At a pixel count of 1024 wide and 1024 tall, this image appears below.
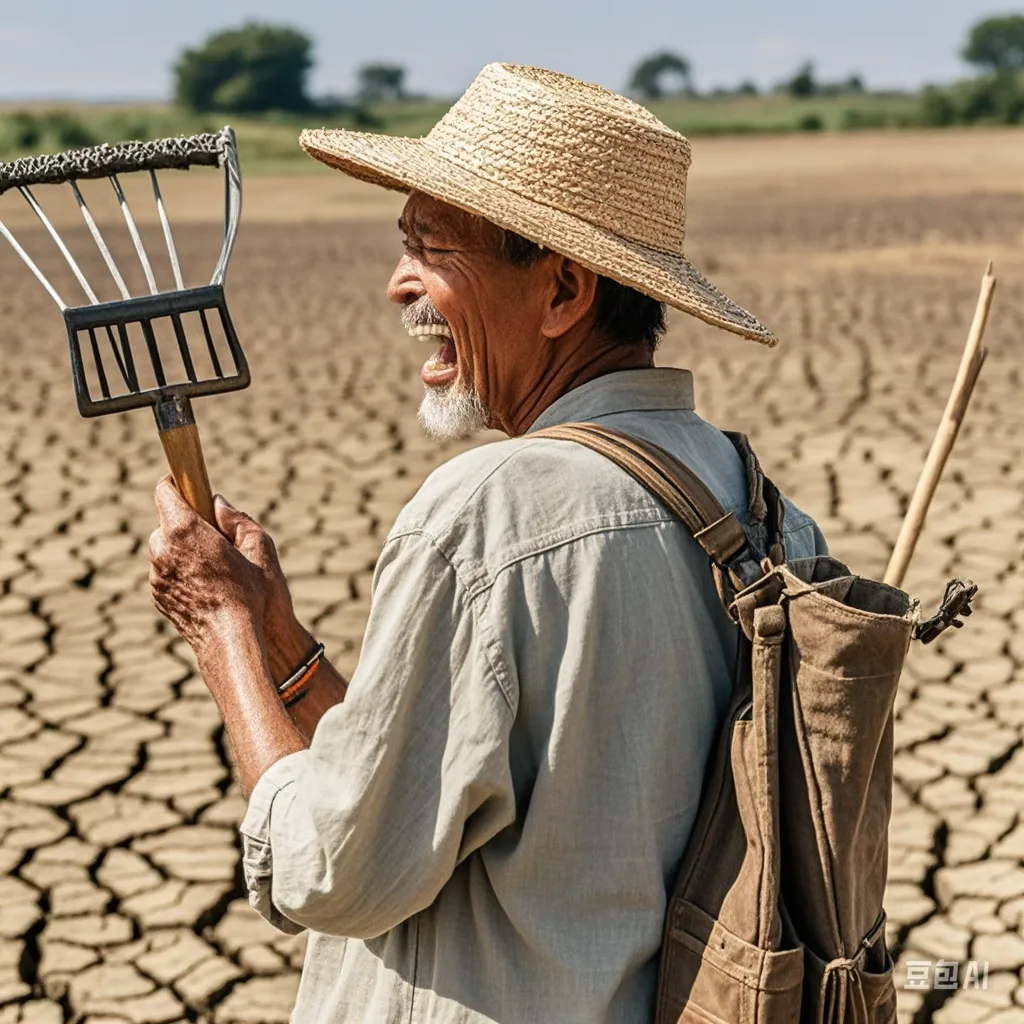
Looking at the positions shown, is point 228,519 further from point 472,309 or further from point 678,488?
point 678,488

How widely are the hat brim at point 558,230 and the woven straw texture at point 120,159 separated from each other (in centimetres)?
31

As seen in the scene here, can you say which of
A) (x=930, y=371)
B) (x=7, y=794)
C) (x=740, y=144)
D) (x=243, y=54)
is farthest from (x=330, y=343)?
(x=243, y=54)

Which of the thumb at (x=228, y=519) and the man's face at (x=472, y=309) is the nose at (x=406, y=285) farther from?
the thumb at (x=228, y=519)

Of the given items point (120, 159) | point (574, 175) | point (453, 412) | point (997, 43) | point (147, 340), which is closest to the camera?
point (574, 175)

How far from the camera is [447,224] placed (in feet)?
5.14

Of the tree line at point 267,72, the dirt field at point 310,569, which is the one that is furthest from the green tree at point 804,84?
the dirt field at point 310,569

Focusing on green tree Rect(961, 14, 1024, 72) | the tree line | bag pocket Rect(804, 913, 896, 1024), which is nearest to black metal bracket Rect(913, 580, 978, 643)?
bag pocket Rect(804, 913, 896, 1024)

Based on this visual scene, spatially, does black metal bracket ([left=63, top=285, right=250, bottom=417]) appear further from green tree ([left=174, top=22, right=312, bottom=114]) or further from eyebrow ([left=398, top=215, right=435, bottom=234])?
green tree ([left=174, top=22, right=312, bottom=114])

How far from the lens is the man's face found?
1.54 metres

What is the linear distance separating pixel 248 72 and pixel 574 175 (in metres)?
80.3

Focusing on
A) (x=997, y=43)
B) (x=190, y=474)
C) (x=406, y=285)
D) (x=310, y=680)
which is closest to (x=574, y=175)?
(x=406, y=285)

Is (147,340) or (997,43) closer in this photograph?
(147,340)

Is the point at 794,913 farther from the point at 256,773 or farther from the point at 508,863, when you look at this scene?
the point at 256,773

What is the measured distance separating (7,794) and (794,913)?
2.91m
